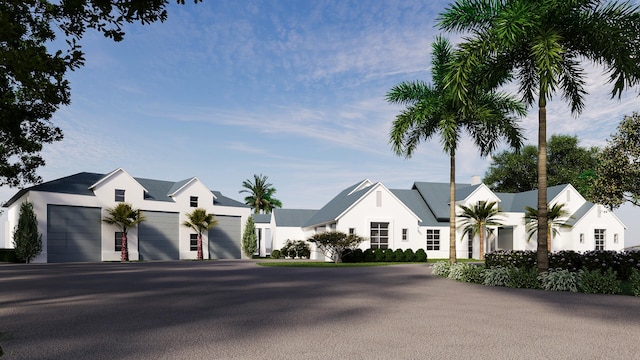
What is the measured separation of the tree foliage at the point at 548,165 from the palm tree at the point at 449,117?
4464 centimetres

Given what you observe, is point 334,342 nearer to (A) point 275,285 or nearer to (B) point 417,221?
(A) point 275,285

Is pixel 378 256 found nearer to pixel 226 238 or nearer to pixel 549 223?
pixel 549 223

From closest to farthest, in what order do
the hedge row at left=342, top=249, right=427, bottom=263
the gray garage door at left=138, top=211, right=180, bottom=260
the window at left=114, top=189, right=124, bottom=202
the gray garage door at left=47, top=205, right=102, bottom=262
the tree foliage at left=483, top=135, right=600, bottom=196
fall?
the hedge row at left=342, top=249, right=427, bottom=263
the gray garage door at left=47, top=205, right=102, bottom=262
the window at left=114, top=189, right=124, bottom=202
the gray garage door at left=138, top=211, right=180, bottom=260
the tree foliage at left=483, top=135, right=600, bottom=196

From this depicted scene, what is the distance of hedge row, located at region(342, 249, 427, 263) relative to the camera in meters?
36.2

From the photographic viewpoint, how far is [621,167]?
28.8m

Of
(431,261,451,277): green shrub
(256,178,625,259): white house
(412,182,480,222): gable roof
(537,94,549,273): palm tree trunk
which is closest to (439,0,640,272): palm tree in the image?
(537,94,549,273): palm tree trunk

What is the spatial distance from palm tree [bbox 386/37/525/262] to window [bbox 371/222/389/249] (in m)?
15.3

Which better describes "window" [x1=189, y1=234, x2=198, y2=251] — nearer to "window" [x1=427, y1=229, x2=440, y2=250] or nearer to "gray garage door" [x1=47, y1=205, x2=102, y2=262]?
"gray garage door" [x1=47, y1=205, x2=102, y2=262]

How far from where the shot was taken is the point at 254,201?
79250 mm

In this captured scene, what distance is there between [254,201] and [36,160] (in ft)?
172

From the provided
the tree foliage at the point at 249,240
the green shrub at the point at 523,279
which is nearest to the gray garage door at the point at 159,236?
the tree foliage at the point at 249,240

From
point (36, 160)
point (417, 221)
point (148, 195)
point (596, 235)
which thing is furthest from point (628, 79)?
point (148, 195)

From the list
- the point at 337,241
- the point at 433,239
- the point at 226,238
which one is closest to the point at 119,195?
the point at 226,238

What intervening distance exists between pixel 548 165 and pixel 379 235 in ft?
129
